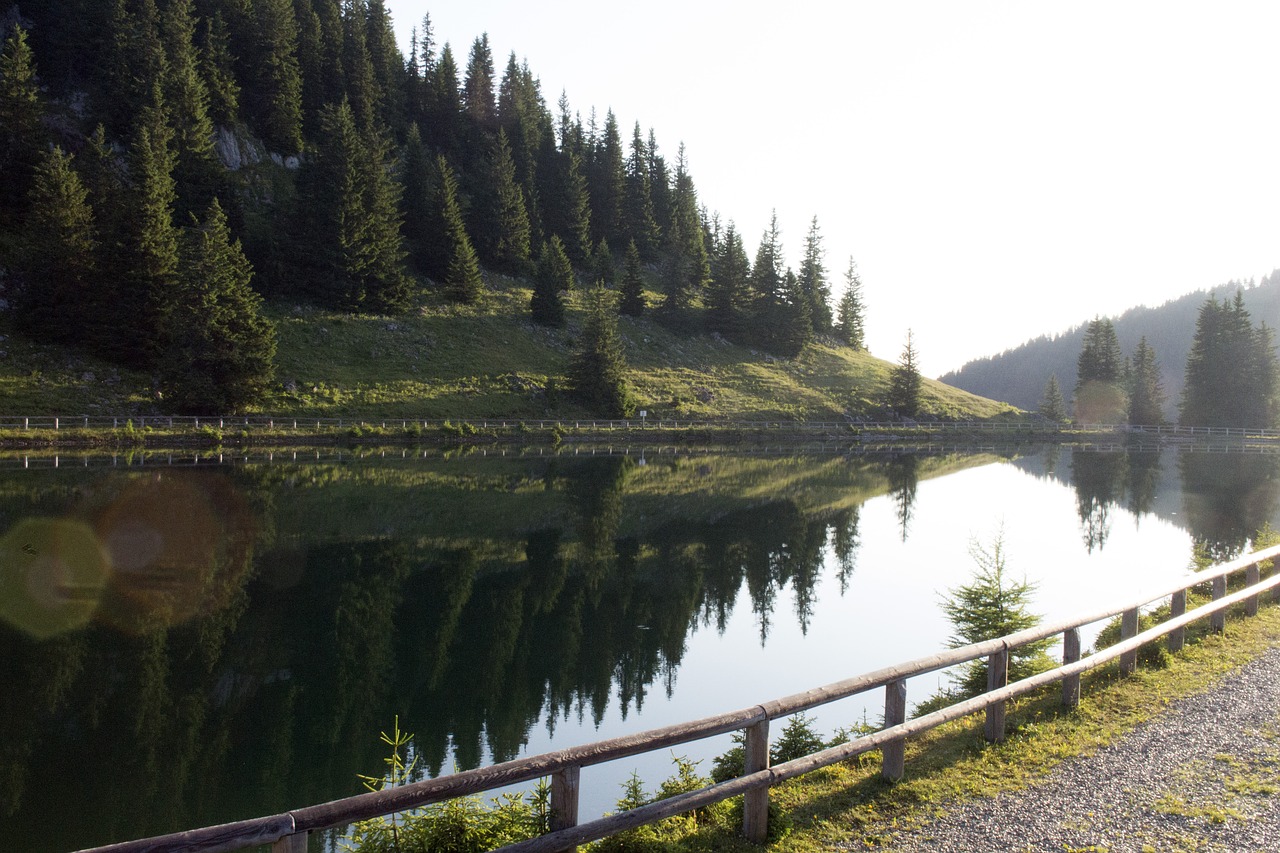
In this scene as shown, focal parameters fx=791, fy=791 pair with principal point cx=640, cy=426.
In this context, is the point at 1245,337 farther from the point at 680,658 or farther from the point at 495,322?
the point at 680,658

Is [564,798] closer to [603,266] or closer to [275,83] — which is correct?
[275,83]

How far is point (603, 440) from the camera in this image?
70.2 meters

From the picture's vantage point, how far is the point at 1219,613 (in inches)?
507

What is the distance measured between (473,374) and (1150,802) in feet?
237

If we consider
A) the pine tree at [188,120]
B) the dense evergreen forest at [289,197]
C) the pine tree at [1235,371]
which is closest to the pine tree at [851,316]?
the dense evergreen forest at [289,197]

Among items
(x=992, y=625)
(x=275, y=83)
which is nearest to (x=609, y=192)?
(x=275, y=83)

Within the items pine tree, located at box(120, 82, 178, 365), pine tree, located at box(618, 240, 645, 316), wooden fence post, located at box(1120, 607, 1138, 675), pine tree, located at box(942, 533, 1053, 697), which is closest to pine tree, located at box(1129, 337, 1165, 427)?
pine tree, located at box(618, 240, 645, 316)

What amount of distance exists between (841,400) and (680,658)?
281 feet

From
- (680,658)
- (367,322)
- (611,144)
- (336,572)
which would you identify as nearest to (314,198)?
(367,322)

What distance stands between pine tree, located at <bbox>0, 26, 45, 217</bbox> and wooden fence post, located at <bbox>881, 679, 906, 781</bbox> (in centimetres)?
7883

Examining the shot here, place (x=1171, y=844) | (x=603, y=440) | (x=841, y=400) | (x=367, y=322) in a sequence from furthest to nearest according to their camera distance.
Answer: (x=841, y=400) < (x=367, y=322) < (x=603, y=440) < (x=1171, y=844)

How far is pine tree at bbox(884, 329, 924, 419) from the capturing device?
9450cm

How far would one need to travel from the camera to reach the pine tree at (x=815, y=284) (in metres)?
122

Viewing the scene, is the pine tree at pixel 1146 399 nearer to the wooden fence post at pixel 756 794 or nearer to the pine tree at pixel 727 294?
the pine tree at pixel 727 294
